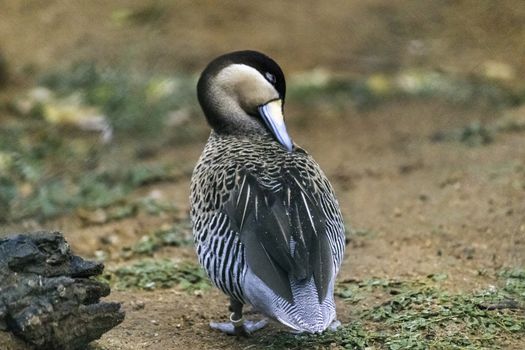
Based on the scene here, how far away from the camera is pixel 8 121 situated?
893 centimetres

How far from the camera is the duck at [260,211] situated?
13.7 feet

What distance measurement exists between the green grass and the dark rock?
0.93 meters

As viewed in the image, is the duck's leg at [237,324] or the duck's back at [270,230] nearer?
the duck's back at [270,230]

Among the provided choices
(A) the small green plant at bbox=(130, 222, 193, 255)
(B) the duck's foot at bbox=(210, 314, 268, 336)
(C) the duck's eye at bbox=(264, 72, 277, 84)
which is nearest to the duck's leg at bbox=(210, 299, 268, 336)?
(B) the duck's foot at bbox=(210, 314, 268, 336)

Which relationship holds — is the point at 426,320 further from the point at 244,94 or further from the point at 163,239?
the point at 163,239

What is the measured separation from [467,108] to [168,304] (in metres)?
4.78

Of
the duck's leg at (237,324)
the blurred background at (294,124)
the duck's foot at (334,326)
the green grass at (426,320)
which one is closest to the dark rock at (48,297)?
the blurred background at (294,124)

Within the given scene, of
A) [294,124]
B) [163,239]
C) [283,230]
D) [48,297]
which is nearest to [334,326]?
[283,230]

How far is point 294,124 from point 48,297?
551 cm

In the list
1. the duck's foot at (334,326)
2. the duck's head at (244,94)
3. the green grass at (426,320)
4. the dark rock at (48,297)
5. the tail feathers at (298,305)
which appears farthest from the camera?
the duck's head at (244,94)

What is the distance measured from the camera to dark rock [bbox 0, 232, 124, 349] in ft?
12.3

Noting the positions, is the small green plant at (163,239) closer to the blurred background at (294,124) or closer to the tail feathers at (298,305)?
the blurred background at (294,124)

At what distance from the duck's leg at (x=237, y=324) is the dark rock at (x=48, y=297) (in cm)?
Result: 80

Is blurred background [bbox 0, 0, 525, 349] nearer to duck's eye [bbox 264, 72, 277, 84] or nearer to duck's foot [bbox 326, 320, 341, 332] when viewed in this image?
duck's foot [bbox 326, 320, 341, 332]
